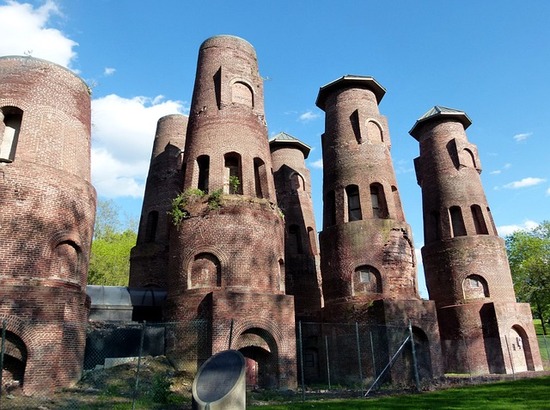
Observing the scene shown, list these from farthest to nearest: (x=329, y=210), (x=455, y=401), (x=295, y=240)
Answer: (x=295, y=240), (x=329, y=210), (x=455, y=401)

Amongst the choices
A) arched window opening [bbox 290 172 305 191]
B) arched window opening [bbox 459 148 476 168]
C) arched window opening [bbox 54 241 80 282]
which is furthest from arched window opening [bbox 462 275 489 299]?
arched window opening [bbox 54 241 80 282]

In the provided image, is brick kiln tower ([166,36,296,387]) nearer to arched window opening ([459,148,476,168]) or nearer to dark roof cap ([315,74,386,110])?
dark roof cap ([315,74,386,110])

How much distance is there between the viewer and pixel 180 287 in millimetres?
17938

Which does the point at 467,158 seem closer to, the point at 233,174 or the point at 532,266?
the point at 233,174

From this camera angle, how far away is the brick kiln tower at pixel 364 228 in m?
20.8

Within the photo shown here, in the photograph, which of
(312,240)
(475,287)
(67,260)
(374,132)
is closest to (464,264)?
Result: (475,287)

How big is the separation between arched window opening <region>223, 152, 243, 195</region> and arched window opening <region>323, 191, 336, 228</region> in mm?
6339

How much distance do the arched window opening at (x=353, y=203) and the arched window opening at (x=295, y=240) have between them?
755cm

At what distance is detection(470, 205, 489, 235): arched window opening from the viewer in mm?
27766

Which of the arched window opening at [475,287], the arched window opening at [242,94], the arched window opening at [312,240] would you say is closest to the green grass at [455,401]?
the arched window opening at [475,287]

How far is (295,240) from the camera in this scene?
104 feet

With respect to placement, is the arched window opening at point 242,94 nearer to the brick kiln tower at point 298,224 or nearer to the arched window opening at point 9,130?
the arched window opening at point 9,130

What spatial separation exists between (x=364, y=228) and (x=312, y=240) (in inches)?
433

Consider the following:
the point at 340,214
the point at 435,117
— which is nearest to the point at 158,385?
the point at 340,214
